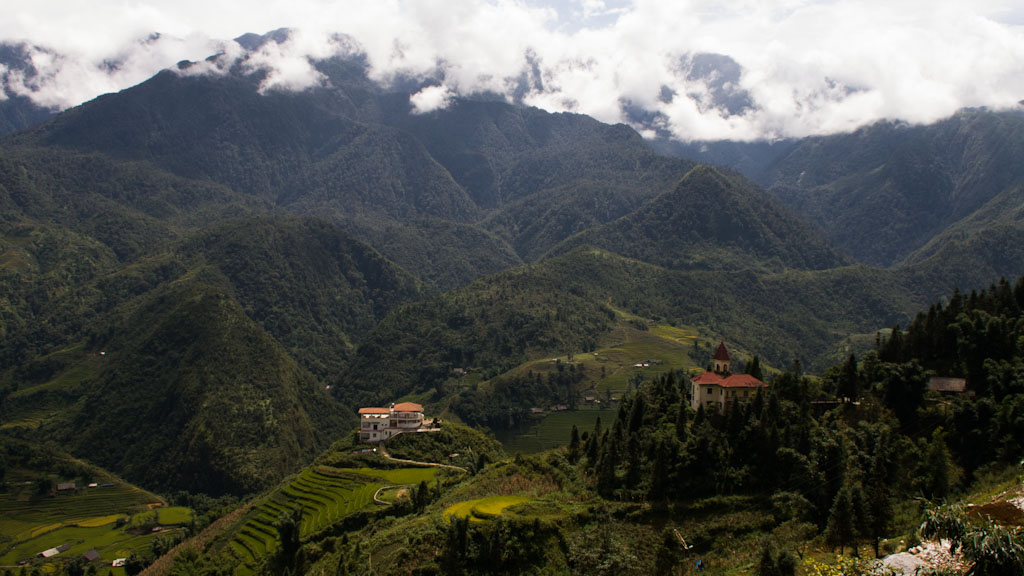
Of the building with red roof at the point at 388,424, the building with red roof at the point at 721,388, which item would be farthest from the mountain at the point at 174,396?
the building with red roof at the point at 721,388

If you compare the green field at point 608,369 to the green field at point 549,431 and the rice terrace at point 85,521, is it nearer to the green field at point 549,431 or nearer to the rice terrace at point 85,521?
the green field at point 549,431

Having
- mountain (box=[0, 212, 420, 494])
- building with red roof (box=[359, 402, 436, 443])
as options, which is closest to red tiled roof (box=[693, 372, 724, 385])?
building with red roof (box=[359, 402, 436, 443])

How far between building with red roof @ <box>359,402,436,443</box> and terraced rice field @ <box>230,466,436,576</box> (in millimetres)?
8207

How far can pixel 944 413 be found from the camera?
5138 centimetres

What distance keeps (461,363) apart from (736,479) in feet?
471

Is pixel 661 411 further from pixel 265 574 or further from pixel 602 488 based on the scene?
pixel 265 574

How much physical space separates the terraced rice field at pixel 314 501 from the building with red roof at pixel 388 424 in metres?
8.21

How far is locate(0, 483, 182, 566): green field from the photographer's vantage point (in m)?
96.1

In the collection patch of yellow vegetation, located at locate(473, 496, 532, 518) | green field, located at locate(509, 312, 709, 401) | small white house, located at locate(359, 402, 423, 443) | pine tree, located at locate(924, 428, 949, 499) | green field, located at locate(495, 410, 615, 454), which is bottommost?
green field, located at locate(495, 410, 615, 454)

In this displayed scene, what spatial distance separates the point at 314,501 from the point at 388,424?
17.1 metres

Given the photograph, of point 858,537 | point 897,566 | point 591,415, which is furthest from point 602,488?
point 591,415

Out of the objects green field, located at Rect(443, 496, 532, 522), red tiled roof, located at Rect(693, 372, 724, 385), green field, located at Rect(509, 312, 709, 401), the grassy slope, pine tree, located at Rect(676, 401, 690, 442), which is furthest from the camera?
green field, located at Rect(509, 312, 709, 401)

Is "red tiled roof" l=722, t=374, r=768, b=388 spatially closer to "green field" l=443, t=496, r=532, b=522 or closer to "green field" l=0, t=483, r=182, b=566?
"green field" l=443, t=496, r=532, b=522

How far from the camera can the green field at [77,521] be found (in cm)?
9606
